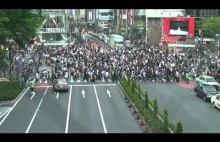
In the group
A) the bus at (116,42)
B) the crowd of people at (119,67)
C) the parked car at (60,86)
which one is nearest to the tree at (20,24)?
the crowd of people at (119,67)

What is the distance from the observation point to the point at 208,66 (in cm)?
3509

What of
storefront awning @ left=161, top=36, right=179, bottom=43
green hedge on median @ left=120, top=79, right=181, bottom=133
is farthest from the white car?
storefront awning @ left=161, top=36, right=179, bottom=43

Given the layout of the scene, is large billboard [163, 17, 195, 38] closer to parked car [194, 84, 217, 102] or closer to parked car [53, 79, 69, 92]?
parked car [194, 84, 217, 102]

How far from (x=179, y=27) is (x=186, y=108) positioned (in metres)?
35.3

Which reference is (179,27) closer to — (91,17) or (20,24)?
(20,24)

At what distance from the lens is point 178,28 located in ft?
185

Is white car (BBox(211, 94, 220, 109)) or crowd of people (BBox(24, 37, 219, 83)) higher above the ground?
crowd of people (BBox(24, 37, 219, 83))

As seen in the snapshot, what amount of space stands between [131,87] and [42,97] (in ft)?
18.7

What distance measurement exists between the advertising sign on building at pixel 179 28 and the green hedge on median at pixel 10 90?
31.7m

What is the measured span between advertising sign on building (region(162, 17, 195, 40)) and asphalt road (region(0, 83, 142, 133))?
3018cm

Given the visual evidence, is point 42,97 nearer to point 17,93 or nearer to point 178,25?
point 17,93

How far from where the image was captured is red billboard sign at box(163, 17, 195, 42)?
183 ft

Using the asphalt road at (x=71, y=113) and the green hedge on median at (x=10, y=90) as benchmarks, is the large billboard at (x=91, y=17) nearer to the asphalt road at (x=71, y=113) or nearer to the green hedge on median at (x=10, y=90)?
the green hedge on median at (x=10, y=90)
